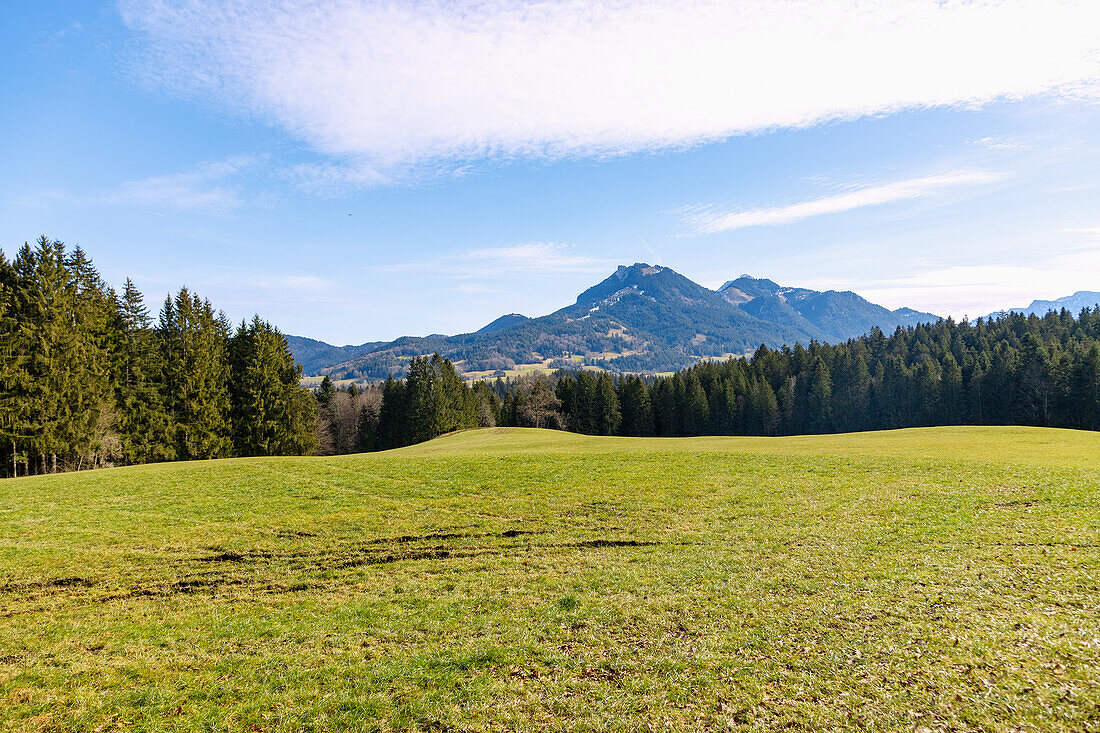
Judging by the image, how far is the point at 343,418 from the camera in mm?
109625

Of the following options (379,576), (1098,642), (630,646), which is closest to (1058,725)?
(1098,642)

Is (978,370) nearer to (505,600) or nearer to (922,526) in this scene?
(922,526)

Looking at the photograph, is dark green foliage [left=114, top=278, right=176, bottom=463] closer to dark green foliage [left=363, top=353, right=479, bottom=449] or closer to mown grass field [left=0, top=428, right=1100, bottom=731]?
mown grass field [left=0, top=428, right=1100, bottom=731]

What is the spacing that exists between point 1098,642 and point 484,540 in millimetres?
16243

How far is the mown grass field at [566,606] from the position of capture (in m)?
8.30

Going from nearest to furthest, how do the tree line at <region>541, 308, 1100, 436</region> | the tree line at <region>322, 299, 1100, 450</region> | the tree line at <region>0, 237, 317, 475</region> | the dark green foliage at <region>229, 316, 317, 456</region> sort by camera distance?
the tree line at <region>0, 237, 317, 475</region>
the dark green foliage at <region>229, 316, 317, 456</region>
the tree line at <region>322, 299, 1100, 450</region>
the tree line at <region>541, 308, 1100, 436</region>

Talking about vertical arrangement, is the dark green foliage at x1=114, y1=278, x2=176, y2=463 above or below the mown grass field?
above

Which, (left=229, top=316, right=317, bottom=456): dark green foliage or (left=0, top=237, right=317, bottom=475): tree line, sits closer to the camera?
(left=0, top=237, right=317, bottom=475): tree line

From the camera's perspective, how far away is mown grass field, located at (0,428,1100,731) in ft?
27.2

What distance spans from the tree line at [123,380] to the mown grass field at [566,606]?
75.0 feet

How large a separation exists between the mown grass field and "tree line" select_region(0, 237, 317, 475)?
2287 centimetres

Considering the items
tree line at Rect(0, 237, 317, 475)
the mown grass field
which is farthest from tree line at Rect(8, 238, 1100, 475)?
the mown grass field

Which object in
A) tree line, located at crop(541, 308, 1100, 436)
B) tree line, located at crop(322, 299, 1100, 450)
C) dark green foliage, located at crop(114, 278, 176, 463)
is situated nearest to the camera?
dark green foliage, located at crop(114, 278, 176, 463)

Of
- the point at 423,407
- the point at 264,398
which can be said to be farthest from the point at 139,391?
the point at 423,407
